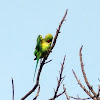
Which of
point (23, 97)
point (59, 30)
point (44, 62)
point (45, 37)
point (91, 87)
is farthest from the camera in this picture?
point (45, 37)

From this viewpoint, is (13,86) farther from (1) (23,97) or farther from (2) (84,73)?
(2) (84,73)

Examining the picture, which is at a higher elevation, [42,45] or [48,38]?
[48,38]

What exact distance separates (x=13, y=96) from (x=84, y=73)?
7.21ft

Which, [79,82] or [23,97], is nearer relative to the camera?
[23,97]

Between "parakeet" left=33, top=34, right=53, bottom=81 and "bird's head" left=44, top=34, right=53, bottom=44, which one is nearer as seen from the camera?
"bird's head" left=44, top=34, right=53, bottom=44

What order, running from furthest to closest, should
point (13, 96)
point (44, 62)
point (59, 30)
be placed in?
point (44, 62)
point (59, 30)
point (13, 96)

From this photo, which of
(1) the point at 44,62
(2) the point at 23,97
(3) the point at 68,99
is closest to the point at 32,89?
(2) the point at 23,97

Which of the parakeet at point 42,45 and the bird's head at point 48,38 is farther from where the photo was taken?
the parakeet at point 42,45

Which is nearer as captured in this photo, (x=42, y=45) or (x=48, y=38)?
(x=48, y=38)

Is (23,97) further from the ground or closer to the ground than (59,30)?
closer to the ground

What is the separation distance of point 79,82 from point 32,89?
1.85 meters

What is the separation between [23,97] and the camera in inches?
153

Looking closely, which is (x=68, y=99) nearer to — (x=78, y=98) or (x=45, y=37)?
(x=78, y=98)

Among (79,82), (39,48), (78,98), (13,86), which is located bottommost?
(78,98)
